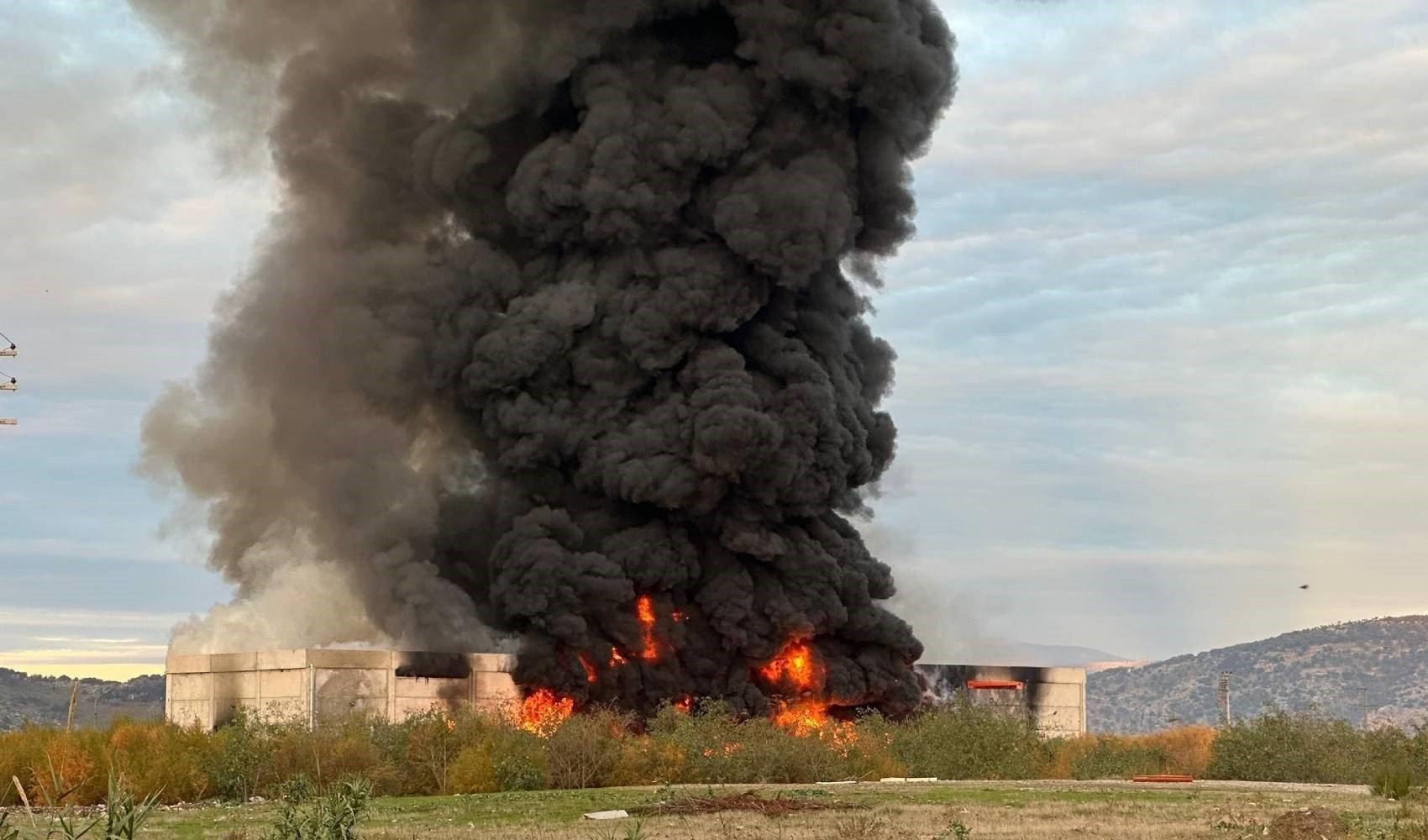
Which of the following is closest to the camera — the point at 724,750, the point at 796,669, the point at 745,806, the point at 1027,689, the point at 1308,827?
the point at 1308,827

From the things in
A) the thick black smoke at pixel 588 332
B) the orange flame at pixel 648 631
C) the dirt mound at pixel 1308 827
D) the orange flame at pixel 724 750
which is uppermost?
the thick black smoke at pixel 588 332

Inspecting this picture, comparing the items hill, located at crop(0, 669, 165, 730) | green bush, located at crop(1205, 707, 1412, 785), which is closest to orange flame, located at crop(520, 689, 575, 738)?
green bush, located at crop(1205, 707, 1412, 785)

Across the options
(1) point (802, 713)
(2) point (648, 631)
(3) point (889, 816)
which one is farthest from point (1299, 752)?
(3) point (889, 816)

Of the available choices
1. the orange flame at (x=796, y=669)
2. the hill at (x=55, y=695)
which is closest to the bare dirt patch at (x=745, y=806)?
the orange flame at (x=796, y=669)

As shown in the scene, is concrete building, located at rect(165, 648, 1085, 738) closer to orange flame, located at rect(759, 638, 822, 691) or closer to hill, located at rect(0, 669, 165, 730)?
orange flame, located at rect(759, 638, 822, 691)

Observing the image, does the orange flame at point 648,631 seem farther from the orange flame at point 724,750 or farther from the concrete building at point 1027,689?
the concrete building at point 1027,689

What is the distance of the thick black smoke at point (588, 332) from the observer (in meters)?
71.5

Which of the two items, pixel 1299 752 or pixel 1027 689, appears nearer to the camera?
pixel 1299 752

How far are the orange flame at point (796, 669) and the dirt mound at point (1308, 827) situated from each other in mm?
46579

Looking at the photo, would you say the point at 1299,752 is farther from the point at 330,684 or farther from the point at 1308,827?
the point at 330,684

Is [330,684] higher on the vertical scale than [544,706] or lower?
higher

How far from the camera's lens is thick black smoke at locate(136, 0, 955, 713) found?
7150 centimetres

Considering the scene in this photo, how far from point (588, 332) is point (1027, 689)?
3515cm

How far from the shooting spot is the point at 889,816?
34688 millimetres
